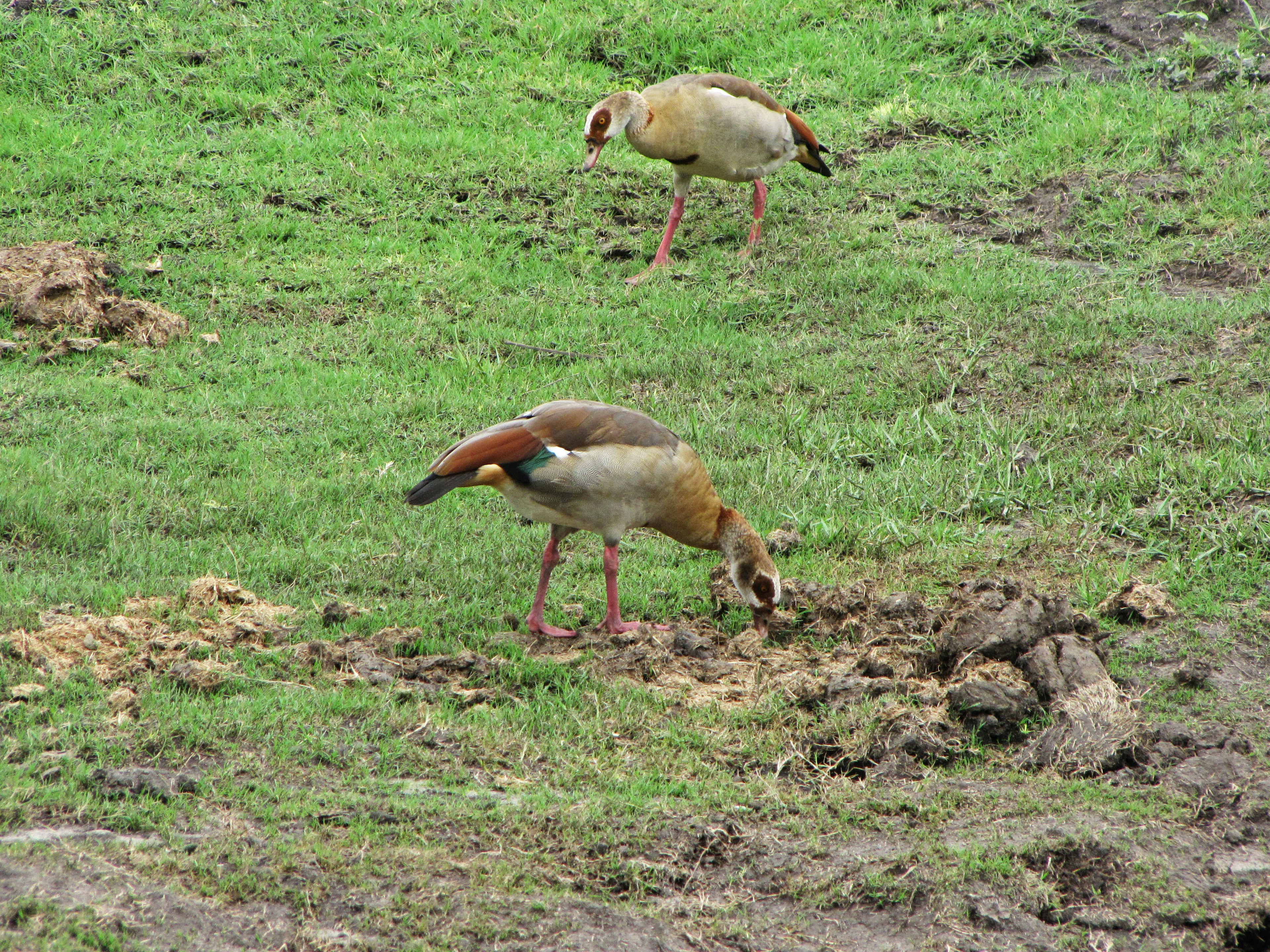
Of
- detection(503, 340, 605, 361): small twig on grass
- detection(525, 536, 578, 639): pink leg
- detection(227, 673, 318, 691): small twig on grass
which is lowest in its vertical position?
detection(227, 673, 318, 691): small twig on grass

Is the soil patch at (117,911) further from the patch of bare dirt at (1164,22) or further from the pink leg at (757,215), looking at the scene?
the patch of bare dirt at (1164,22)

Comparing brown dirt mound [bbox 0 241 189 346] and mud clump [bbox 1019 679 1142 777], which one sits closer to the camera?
mud clump [bbox 1019 679 1142 777]

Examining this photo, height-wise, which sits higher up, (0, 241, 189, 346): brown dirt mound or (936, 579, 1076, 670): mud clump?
(936, 579, 1076, 670): mud clump

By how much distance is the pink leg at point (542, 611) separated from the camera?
5.83 metres

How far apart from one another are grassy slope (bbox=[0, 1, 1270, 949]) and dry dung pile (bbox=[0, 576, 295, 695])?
0.15 m

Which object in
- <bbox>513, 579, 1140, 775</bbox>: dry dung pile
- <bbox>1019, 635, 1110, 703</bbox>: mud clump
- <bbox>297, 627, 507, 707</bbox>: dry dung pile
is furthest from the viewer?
<bbox>297, 627, 507, 707</bbox>: dry dung pile

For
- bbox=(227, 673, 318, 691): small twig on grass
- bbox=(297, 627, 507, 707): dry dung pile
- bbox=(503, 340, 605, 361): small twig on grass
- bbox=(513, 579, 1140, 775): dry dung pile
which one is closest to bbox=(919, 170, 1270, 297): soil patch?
bbox=(503, 340, 605, 361): small twig on grass

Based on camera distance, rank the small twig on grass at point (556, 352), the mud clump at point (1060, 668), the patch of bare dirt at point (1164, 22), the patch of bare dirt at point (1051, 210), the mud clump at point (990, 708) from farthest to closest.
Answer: the patch of bare dirt at point (1164, 22), the patch of bare dirt at point (1051, 210), the small twig on grass at point (556, 352), the mud clump at point (1060, 668), the mud clump at point (990, 708)

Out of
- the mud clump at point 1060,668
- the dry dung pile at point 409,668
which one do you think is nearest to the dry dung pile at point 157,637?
the dry dung pile at point 409,668

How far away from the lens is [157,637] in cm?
529

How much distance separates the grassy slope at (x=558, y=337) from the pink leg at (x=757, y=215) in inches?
9.1

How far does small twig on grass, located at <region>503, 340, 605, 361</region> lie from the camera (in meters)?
8.87

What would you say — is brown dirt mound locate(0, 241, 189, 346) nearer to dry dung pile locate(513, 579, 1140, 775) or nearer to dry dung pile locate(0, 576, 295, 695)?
dry dung pile locate(0, 576, 295, 695)

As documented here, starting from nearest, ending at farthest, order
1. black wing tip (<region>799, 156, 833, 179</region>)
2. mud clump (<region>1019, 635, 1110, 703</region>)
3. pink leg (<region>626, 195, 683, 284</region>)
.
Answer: mud clump (<region>1019, 635, 1110, 703</region>)
pink leg (<region>626, 195, 683, 284</region>)
black wing tip (<region>799, 156, 833, 179</region>)
